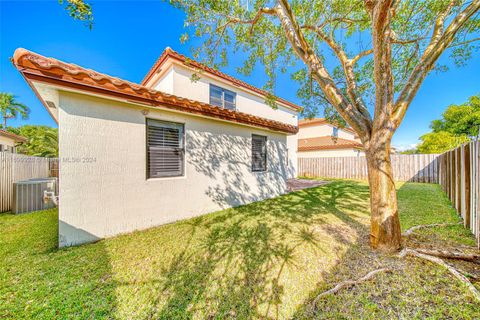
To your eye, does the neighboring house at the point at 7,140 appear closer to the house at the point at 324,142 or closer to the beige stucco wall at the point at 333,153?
the house at the point at 324,142

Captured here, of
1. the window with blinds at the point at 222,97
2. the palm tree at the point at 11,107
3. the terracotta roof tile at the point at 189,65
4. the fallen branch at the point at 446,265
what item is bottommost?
the fallen branch at the point at 446,265

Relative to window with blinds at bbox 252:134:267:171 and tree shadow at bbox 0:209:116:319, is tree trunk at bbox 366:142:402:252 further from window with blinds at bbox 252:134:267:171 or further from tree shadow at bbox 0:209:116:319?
window with blinds at bbox 252:134:267:171

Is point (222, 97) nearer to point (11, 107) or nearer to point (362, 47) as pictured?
point (362, 47)

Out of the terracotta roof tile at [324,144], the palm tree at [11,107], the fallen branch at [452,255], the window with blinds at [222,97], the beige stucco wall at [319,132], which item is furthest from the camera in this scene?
the beige stucco wall at [319,132]

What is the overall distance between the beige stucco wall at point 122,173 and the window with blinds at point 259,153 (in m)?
1.55

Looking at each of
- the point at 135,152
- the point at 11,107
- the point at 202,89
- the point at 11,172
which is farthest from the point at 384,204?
the point at 11,107

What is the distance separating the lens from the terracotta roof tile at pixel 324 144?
59.6 ft

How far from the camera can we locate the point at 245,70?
22.1 feet

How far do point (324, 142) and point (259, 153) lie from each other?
15.1m

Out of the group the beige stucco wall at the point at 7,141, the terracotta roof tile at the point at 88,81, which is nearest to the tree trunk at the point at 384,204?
the terracotta roof tile at the point at 88,81

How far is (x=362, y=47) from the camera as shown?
4781 millimetres

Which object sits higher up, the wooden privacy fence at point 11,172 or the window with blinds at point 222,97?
the window with blinds at point 222,97

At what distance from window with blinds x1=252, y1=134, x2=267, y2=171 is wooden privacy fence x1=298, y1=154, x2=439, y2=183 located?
10.8 metres

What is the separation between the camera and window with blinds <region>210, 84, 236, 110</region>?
30.1 ft
